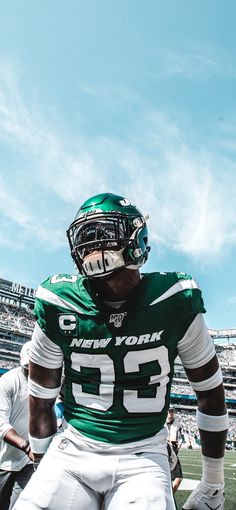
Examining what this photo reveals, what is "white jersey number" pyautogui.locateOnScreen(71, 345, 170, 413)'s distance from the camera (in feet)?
5.93

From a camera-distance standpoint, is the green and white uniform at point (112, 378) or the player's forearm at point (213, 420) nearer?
the green and white uniform at point (112, 378)

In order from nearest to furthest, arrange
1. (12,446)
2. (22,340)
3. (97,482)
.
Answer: (97,482) < (12,446) < (22,340)

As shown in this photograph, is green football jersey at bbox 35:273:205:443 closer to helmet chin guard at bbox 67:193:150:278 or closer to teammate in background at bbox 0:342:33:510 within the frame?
helmet chin guard at bbox 67:193:150:278

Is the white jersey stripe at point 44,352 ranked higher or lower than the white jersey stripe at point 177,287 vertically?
lower

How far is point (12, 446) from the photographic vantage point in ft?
12.3

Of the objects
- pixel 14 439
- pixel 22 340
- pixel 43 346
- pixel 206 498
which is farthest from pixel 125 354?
pixel 22 340

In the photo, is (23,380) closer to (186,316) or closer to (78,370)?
(78,370)

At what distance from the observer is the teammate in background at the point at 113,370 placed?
5.43 ft

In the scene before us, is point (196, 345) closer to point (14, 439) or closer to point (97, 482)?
point (97, 482)

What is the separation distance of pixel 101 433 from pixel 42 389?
0.42 m

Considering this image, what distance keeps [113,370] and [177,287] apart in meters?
0.45

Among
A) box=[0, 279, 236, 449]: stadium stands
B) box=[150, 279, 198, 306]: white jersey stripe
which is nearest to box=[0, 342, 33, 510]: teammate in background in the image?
box=[150, 279, 198, 306]: white jersey stripe

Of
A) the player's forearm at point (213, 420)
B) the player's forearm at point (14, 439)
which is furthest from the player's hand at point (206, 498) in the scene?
the player's forearm at point (14, 439)

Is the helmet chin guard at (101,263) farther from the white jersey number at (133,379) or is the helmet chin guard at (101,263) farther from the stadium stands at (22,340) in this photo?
the stadium stands at (22,340)
